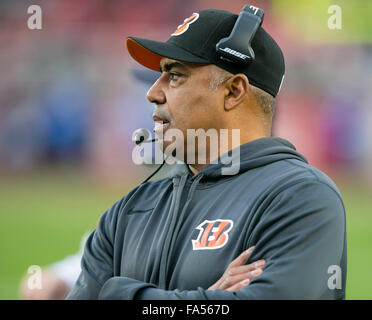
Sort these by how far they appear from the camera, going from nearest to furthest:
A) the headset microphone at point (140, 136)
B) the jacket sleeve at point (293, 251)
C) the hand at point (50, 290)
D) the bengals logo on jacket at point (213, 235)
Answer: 1. the jacket sleeve at point (293, 251)
2. the bengals logo on jacket at point (213, 235)
3. the headset microphone at point (140, 136)
4. the hand at point (50, 290)

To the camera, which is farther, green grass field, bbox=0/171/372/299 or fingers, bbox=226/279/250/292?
green grass field, bbox=0/171/372/299

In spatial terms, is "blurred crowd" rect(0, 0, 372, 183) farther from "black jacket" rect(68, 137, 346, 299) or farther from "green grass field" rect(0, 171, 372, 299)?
"black jacket" rect(68, 137, 346, 299)

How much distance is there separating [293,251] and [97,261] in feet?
1.73

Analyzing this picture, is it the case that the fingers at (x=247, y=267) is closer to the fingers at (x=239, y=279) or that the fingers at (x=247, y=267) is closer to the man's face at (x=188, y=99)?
the fingers at (x=239, y=279)

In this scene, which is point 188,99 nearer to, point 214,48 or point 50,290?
point 214,48

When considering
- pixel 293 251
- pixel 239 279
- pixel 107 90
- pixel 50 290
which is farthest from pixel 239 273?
pixel 107 90

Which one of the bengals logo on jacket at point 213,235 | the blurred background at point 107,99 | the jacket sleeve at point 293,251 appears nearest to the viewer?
the jacket sleeve at point 293,251

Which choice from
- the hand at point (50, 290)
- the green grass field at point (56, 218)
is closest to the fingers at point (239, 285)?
the hand at point (50, 290)

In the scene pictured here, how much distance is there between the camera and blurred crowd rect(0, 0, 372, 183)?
888cm

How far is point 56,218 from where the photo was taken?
8.56m

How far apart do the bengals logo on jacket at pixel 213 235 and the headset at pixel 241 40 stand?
0.39 meters

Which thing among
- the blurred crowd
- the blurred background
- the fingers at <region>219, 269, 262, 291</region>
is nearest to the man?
the fingers at <region>219, 269, 262, 291</region>

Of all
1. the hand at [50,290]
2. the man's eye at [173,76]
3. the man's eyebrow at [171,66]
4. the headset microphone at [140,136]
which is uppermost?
the man's eyebrow at [171,66]

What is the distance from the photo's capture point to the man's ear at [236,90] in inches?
63.8
